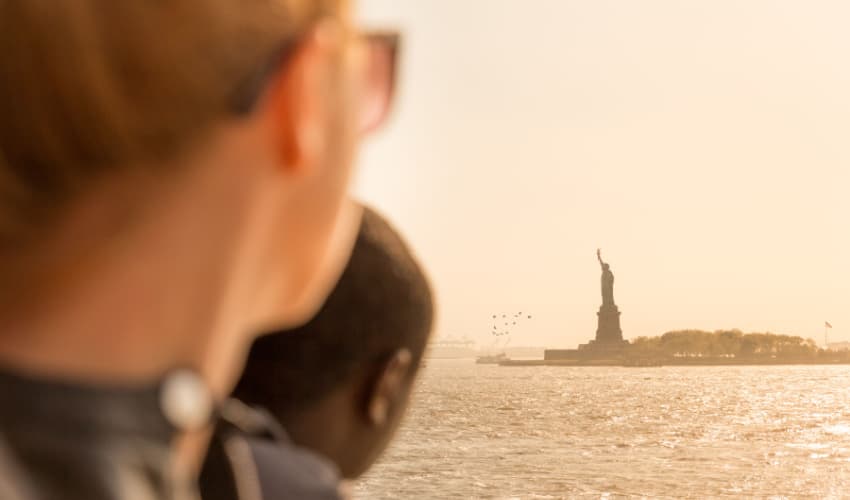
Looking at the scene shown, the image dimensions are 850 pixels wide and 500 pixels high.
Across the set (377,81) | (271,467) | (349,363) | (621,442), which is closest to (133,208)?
(377,81)

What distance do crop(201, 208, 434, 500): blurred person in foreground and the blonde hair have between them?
0.72 metres

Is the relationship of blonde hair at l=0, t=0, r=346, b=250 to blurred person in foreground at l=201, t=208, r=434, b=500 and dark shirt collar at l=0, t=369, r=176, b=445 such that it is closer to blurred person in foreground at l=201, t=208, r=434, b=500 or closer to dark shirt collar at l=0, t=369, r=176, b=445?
dark shirt collar at l=0, t=369, r=176, b=445

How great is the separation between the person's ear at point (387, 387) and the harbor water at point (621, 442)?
1.33 meters

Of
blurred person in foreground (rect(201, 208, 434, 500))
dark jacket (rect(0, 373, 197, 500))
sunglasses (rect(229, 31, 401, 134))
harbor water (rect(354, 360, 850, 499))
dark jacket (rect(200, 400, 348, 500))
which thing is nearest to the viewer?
dark jacket (rect(0, 373, 197, 500))

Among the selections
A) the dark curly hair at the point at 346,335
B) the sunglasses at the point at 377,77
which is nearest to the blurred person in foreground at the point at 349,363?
the dark curly hair at the point at 346,335

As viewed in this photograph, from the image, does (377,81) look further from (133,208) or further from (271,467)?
(271,467)

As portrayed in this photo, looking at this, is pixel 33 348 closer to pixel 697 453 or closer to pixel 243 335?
pixel 243 335

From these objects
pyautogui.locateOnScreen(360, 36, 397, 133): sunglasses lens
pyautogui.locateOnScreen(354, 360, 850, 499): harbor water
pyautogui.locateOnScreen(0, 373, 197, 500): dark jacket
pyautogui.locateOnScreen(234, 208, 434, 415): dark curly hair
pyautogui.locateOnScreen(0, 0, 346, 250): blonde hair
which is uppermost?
pyautogui.locateOnScreen(360, 36, 397, 133): sunglasses lens

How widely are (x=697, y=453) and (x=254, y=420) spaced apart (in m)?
46.7

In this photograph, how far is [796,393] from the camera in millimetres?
89250

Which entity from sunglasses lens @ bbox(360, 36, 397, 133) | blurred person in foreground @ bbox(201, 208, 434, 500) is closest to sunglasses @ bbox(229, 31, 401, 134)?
sunglasses lens @ bbox(360, 36, 397, 133)

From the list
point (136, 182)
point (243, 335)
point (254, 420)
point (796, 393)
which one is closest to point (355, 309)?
point (254, 420)

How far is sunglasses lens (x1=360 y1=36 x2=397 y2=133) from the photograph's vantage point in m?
0.77

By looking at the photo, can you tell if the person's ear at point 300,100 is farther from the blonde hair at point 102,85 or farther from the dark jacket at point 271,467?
the dark jacket at point 271,467
